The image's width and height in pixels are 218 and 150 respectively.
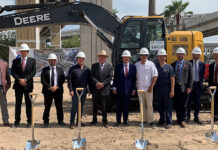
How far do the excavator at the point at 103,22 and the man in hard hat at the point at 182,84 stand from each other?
150 cm

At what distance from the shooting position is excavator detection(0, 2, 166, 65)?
8156mm

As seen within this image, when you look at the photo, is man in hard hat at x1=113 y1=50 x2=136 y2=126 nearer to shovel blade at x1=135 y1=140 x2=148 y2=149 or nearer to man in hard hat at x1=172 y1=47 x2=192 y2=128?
man in hard hat at x1=172 y1=47 x2=192 y2=128

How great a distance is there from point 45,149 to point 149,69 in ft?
10.6

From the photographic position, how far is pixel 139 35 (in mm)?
8141

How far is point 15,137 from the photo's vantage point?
5930 mm

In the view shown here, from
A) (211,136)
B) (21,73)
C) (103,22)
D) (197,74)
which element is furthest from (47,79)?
(211,136)

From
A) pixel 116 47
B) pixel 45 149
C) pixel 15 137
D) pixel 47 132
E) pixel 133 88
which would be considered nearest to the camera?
pixel 45 149

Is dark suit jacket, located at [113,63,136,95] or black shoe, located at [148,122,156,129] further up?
dark suit jacket, located at [113,63,136,95]

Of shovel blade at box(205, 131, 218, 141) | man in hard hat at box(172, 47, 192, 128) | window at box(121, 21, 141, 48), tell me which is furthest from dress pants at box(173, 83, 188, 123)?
window at box(121, 21, 141, 48)

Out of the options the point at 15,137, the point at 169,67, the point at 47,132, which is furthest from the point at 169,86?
the point at 15,137

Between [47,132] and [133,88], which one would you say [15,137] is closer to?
[47,132]

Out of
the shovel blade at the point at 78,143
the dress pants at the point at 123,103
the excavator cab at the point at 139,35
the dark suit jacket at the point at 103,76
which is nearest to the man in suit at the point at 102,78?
the dark suit jacket at the point at 103,76

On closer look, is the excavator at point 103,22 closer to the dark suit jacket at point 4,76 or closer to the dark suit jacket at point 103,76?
the dark suit jacket at point 103,76

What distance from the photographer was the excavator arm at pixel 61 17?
9055 millimetres
